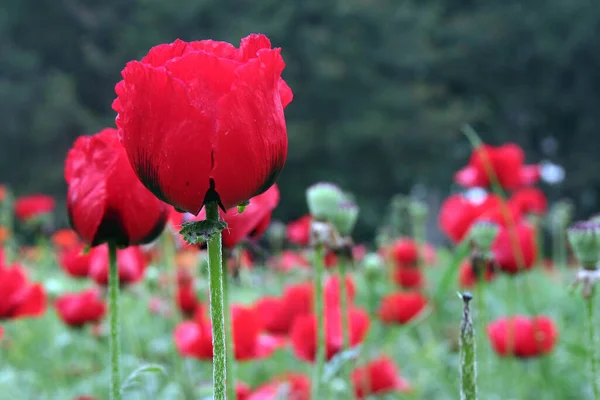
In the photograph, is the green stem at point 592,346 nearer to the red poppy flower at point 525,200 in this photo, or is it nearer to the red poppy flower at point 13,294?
the red poppy flower at point 13,294

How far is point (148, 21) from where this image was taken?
12375 millimetres

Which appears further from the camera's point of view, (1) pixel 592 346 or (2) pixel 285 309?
(2) pixel 285 309

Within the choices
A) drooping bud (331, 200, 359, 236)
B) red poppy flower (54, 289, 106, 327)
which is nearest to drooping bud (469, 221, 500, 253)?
drooping bud (331, 200, 359, 236)

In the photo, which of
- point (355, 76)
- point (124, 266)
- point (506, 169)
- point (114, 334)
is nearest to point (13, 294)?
point (124, 266)

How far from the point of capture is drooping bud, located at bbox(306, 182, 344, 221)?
0.96 meters

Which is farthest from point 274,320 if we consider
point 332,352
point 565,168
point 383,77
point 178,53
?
point 565,168

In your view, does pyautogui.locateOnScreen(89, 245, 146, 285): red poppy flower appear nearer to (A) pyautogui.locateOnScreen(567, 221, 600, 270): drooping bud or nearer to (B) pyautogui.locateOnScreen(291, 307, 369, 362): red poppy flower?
(B) pyautogui.locateOnScreen(291, 307, 369, 362): red poppy flower

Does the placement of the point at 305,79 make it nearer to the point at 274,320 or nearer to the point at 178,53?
the point at 274,320

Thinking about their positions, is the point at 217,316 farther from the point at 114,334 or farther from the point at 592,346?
the point at 592,346

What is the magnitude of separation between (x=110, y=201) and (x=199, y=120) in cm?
23

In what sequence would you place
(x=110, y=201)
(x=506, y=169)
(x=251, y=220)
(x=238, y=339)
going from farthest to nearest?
1. (x=506, y=169)
2. (x=238, y=339)
3. (x=251, y=220)
4. (x=110, y=201)

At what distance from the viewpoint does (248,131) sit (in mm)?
502

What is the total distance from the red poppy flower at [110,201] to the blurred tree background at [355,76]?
36.0ft

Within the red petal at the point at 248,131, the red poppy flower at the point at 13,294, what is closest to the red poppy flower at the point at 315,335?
the red poppy flower at the point at 13,294
